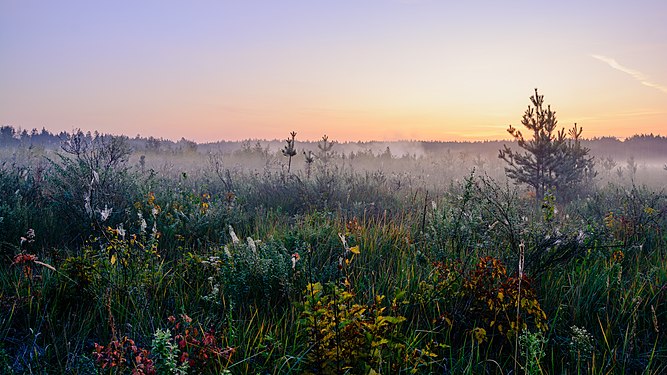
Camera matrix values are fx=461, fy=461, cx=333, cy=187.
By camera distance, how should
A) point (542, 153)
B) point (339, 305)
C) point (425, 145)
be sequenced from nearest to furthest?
point (339, 305), point (542, 153), point (425, 145)

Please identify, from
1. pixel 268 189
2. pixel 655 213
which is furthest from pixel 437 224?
pixel 268 189

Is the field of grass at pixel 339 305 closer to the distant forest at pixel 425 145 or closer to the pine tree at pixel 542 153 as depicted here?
the pine tree at pixel 542 153

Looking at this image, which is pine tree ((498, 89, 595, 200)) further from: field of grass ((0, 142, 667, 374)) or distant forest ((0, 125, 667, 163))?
distant forest ((0, 125, 667, 163))

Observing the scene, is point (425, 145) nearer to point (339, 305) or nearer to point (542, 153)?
point (542, 153)

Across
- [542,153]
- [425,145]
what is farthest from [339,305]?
[425,145]

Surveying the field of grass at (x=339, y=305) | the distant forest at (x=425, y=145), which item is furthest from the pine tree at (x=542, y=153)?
the distant forest at (x=425, y=145)

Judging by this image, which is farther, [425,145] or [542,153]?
[425,145]

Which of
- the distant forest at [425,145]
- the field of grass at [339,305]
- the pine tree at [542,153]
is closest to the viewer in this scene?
the field of grass at [339,305]

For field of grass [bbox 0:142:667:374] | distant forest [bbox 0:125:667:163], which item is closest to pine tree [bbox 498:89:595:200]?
field of grass [bbox 0:142:667:374]

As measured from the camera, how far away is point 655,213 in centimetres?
713

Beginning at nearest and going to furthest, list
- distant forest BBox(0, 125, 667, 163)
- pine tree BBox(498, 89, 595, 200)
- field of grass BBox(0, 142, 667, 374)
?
field of grass BBox(0, 142, 667, 374) < pine tree BBox(498, 89, 595, 200) < distant forest BBox(0, 125, 667, 163)

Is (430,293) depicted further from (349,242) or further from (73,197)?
(73,197)

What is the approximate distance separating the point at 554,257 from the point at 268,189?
7.02 meters

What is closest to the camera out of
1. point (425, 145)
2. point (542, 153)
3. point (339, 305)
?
point (339, 305)
